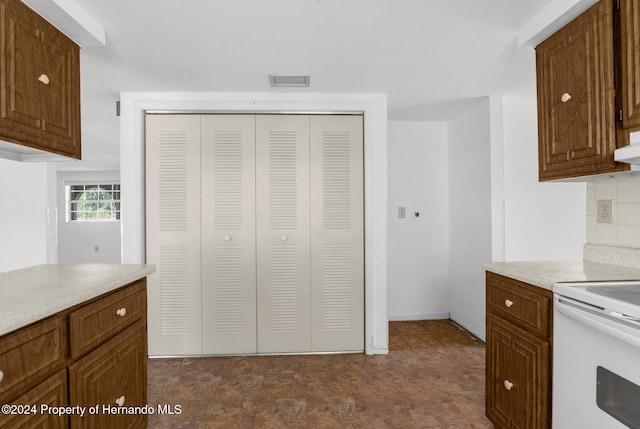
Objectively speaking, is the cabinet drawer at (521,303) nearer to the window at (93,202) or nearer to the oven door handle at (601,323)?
the oven door handle at (601,323)

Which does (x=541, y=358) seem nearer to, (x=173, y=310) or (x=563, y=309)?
(x=563, y=309)

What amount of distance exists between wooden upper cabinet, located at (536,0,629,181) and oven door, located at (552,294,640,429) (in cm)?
73

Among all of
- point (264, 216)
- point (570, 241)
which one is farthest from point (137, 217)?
point (570, 241)

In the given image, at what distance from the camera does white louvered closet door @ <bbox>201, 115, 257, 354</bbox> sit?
287cm

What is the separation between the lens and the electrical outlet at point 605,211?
6.15 feet

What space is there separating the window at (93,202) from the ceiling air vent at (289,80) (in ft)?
22.0

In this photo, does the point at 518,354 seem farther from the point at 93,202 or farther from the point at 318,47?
the point at 93,202

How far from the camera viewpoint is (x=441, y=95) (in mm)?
2980

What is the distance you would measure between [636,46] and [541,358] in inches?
52.3

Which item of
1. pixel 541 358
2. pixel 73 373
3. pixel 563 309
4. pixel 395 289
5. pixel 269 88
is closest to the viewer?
pixel 73 373

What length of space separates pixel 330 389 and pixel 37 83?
2.36 meters

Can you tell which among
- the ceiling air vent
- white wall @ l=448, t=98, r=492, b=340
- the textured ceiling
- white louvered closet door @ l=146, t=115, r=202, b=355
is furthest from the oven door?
white louvered closet door @ l=146, t=115, r=202, b=355

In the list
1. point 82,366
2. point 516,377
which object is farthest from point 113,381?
point 516,377

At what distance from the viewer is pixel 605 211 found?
1.91m
